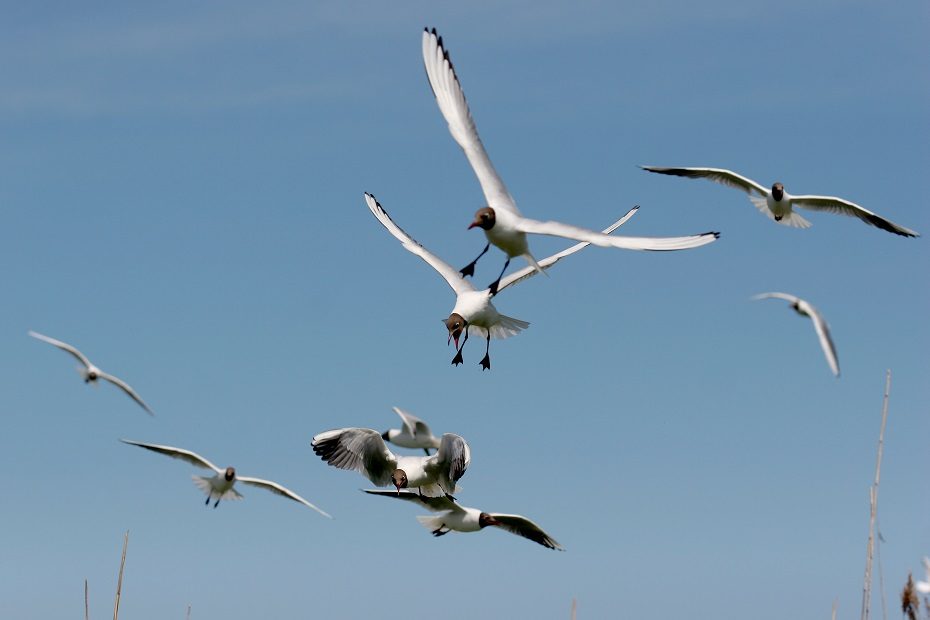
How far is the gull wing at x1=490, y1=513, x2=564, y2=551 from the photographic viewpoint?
1057 centimetres

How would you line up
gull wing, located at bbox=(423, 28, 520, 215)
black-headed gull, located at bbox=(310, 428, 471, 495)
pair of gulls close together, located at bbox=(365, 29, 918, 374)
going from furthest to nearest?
1. gull wing, located at bbox=(423, 28, 520, 215)
2. black-headed gull, located at bbox=(310, 428, 471, 495)
3. pair of gulls close together, located at bbox=(365, 29, 918, 374)

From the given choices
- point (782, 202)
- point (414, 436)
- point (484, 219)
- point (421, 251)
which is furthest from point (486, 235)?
point (414, 436)

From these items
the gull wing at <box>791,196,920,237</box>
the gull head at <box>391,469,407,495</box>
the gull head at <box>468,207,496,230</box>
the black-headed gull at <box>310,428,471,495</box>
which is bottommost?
the gull head at <box>391,469,407,495</box>

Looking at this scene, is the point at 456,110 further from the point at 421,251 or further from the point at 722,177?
the point at 722,177

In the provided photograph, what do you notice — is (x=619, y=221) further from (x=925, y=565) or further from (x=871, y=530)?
(x=925, y=565)

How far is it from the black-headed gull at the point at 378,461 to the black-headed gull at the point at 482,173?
195 centimetres

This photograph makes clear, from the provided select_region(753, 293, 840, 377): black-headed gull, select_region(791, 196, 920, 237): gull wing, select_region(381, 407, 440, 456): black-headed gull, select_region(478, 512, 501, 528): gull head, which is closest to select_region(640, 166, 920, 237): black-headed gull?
select_region(791, 196, 920, 237): gull wing

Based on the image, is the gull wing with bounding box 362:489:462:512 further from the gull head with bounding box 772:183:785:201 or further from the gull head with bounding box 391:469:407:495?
the gull head with bounding box 772:183:785:201

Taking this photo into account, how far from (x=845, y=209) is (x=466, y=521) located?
9.32 meters

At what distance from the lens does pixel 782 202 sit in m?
18.2

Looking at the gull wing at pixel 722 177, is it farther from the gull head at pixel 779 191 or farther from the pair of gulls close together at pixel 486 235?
the pair of gulls close together at pixel 486 235

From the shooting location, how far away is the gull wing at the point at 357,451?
12203 mm

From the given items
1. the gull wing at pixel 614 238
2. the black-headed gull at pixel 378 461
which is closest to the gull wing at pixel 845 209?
the gull wing at pixel 614 238

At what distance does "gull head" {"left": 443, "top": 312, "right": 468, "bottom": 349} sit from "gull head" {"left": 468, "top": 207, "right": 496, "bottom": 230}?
1.28m
